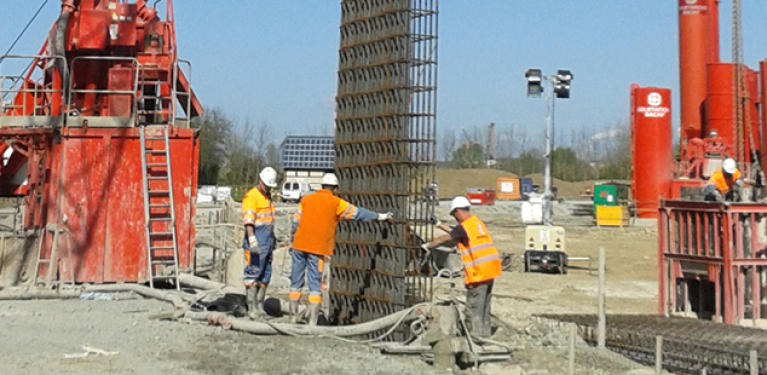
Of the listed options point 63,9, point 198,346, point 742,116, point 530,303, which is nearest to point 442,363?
point 198,346

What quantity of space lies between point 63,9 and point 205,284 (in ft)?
18.9

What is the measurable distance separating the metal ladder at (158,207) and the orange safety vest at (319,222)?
4.33 metres

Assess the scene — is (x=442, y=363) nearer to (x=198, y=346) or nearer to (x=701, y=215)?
(x=198, y=346)

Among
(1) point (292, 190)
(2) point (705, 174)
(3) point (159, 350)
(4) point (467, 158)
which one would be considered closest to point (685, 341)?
(3) point (159, 350)

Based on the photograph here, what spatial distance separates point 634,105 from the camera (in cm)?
4253

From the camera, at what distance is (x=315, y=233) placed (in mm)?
10828

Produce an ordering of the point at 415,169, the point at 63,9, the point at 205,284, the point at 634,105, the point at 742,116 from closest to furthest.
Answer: the point at 415,169 < the point at 205,284 < the point at 63,9 < the point at 742,116 < the point at 634,105

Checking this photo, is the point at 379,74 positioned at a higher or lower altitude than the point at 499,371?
higher

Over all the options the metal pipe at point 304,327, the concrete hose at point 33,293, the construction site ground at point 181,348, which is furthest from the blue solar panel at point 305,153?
the metal pipe at point 304,327

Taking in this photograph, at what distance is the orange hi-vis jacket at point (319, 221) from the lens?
1082cm

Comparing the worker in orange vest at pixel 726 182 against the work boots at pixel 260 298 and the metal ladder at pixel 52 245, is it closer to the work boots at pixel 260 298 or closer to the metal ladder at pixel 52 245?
the work boots at pixel 260 298

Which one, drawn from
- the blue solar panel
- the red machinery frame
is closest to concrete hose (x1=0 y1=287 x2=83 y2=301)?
the red machinery frame

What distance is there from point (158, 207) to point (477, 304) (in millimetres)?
6957

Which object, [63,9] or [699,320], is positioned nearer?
[699,320]
